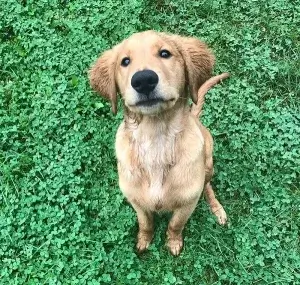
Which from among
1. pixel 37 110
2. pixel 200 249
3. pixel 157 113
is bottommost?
pixel 200 249

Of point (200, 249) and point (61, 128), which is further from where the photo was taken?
point (61, 128)

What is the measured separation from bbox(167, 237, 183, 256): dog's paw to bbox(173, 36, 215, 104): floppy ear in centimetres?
134

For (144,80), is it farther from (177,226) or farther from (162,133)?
(177,226)

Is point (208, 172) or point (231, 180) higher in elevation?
point (208, 172)

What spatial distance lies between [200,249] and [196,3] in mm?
2696

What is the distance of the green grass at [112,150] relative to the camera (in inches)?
168

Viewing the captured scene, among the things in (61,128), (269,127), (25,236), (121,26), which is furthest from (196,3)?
(25,236)

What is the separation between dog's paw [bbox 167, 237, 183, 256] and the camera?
4.29 m

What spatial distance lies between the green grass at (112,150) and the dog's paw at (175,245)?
5 cm

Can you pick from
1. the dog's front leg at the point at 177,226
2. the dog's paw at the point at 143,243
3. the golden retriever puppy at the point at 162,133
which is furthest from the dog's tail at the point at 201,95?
the dog's paw at the point at 143,243

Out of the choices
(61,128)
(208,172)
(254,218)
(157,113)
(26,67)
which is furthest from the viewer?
(26,67)

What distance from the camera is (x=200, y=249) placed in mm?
4344

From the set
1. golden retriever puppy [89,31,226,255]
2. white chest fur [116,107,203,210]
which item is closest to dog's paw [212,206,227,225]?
golden retriever puppy [89,31,226,255]

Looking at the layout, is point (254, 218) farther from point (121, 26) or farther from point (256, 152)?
point (121, 26)
